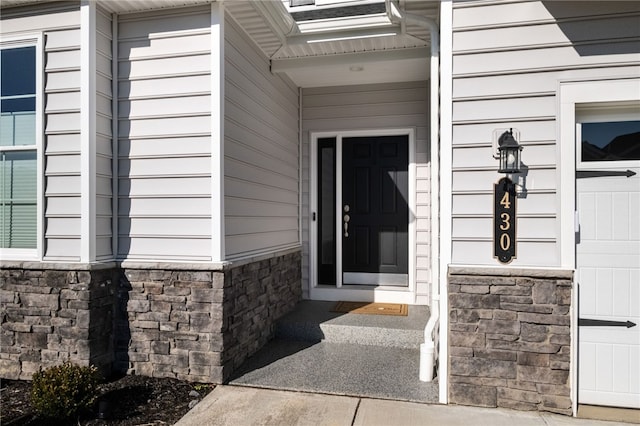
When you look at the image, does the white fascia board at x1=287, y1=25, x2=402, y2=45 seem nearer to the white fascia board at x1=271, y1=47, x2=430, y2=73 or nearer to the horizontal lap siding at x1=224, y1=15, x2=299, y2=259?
the white fascia board at x1=271, y1=47, x2=430, y2=73

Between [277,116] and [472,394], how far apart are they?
302 centimetres

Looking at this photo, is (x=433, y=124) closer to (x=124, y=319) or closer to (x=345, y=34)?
(x=345, y=34)

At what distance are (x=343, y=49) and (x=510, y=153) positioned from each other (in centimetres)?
195

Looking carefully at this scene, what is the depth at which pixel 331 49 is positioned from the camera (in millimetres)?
3762

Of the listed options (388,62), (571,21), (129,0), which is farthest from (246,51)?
(571,21)

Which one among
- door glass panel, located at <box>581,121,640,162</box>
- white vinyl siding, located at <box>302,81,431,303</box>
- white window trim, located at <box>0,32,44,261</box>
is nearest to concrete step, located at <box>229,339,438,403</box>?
white vinyl siding, located at <box>302,81,431,303</box>

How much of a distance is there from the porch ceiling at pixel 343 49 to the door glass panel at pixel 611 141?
1439mm

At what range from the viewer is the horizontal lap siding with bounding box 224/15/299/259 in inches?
124

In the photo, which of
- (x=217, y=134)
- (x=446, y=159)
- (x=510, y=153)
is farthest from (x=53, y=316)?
(x=510, y=153)

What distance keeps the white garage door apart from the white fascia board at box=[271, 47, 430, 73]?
178 centimetres

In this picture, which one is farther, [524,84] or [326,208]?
[326,208]

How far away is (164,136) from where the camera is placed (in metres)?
3.04

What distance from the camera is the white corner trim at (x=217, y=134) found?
2.93 meters

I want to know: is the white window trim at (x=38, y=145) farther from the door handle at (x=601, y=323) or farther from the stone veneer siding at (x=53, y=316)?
the door handle at (x=601, y=323)
